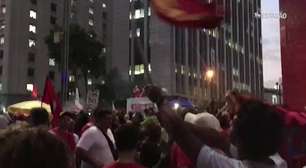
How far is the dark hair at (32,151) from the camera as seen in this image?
1.81m

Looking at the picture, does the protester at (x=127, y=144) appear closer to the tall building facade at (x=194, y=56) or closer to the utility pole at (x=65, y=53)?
the utility pole at (x=65, y=53)

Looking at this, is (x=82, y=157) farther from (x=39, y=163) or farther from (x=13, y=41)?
(x=13, y=41)

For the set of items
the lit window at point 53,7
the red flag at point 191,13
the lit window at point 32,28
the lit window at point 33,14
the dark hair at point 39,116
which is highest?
the lit window at point 53,7

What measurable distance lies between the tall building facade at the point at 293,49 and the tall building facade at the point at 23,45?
214ft

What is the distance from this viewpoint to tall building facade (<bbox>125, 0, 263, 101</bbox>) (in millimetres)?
74750

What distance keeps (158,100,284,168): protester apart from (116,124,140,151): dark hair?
145 cm

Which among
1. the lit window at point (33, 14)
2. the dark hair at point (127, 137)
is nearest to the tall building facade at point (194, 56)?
the lit window at point (33, 14)

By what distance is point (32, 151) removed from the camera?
183cm

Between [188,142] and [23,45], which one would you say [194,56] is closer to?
[23,45]

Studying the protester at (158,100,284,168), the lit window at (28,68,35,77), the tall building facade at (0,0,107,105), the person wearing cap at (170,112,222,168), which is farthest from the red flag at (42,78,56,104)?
the lit window at (28,68,35,77)

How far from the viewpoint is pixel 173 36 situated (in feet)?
244

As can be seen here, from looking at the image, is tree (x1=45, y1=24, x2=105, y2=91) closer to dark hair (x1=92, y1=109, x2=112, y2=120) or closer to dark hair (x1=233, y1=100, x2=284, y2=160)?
dark hair (x1=92, y1=109, x2=112, y2=120)

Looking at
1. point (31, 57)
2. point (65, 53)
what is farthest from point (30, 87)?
point (65, 53)

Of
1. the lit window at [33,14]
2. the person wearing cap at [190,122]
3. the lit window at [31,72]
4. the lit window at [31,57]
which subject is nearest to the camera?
the person wearing cap at [190,122]
